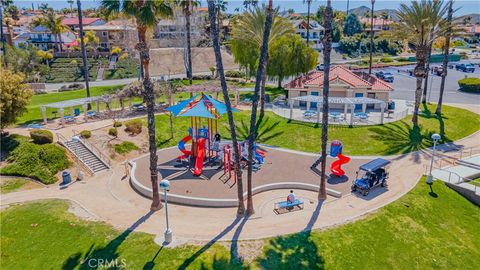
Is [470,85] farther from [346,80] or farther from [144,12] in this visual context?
[144,12]

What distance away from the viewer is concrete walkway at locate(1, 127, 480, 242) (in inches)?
782

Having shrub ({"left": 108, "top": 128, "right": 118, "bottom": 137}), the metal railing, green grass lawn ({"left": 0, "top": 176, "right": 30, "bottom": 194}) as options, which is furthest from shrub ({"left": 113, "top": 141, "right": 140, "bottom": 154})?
green grass lawn ({"left": 0, "top": 176, "right": 30, "bottom": 194})

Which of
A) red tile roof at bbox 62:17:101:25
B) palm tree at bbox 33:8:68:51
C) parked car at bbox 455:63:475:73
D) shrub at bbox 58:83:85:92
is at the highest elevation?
red tile roof at bbox 62:17:101:25

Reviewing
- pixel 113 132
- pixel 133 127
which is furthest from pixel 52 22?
pixel 113 132

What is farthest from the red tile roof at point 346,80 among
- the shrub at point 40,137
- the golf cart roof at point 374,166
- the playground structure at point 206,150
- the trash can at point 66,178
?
the trash can at point 66,178

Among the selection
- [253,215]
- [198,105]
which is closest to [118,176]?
[198,105]

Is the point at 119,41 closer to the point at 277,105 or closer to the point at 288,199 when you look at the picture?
the point at 277,105

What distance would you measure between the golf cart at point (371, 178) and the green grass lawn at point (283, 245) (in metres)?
2.37

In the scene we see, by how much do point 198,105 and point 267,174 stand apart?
27.1 feet

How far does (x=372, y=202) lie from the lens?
2330 cm

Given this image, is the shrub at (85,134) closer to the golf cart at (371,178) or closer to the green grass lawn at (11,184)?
the green grass lawn at (11,184)

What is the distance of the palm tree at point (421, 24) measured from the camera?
118 feet

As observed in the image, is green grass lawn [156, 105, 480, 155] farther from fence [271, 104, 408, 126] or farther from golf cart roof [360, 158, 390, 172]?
golf cart roof [360, 158, 390, 172]

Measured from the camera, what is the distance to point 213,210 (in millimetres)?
22328
